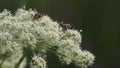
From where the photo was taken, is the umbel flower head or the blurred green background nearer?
the umbel flower head

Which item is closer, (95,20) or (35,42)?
(35,42)

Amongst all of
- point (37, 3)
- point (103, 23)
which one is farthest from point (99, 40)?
point (37, 3)

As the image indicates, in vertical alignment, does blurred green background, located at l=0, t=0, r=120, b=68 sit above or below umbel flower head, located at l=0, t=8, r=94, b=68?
above

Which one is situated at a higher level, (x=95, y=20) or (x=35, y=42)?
(x=95, y=20)

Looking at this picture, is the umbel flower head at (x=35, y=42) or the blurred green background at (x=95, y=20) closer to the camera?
the umbel flower head at (x=35, y=42)

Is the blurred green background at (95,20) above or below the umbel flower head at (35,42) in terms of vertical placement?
above
